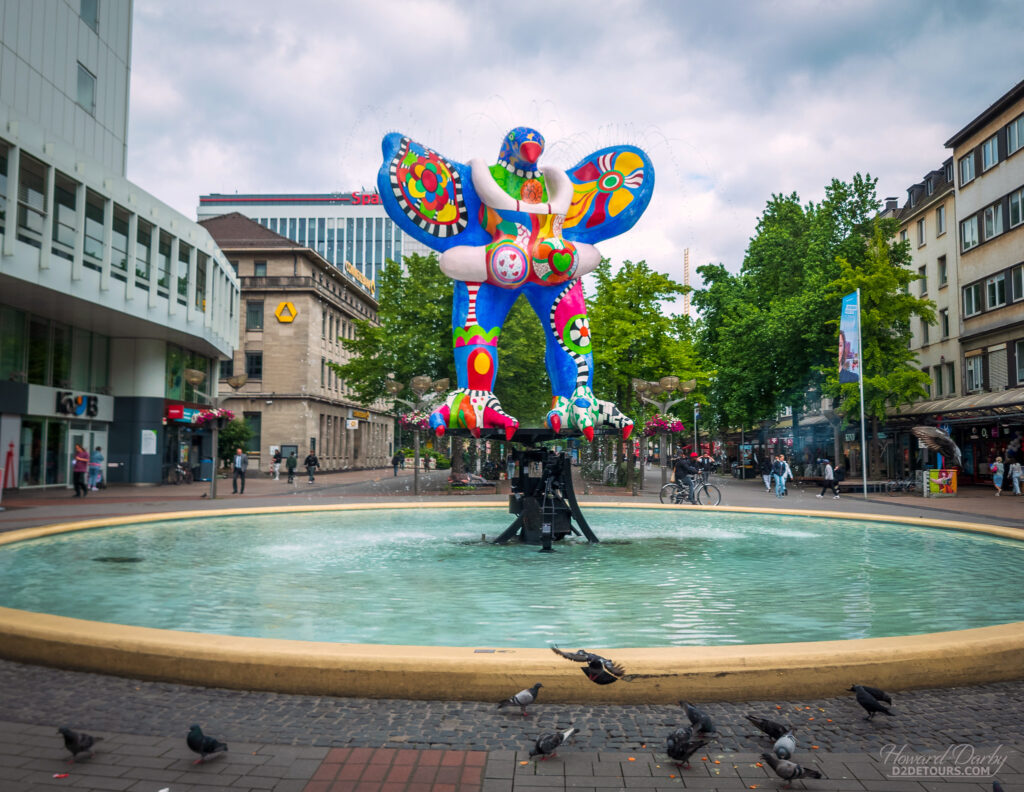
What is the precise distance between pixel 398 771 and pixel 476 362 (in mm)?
8091

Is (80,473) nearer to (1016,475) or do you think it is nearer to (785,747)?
(785,747)

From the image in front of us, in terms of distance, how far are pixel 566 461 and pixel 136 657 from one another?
25.9 feet

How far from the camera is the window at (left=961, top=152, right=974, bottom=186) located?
3981 cm

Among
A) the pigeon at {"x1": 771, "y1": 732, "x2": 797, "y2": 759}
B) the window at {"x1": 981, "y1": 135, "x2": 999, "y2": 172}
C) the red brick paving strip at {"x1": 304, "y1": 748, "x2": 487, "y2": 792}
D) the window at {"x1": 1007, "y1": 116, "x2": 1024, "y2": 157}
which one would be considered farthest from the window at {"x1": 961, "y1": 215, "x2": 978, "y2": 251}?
the red brick paving strip at {"x1": 304, "y1": 748, "x2": 487, "y2": 792}

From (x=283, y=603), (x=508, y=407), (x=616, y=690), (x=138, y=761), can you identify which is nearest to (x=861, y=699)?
(x=616, y=690)

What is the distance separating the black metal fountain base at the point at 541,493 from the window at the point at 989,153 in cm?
3529

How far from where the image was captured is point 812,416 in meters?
56.3

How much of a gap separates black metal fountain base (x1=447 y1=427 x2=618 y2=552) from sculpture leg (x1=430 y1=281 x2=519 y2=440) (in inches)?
20.1

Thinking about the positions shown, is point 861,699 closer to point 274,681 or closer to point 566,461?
point 274,681

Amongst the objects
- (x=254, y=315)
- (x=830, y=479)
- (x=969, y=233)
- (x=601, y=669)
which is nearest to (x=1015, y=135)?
(x=969, y=233)

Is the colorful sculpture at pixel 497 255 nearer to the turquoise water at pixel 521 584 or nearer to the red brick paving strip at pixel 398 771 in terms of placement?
the turquoise water at pixel 521 584

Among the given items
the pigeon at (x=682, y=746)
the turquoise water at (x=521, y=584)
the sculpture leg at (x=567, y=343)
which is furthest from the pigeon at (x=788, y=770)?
the sculpture leg at (x=567, y=343)

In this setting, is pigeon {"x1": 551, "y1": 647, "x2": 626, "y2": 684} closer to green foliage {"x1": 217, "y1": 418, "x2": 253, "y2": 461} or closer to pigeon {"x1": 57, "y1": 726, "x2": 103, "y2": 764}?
pigeon {"x1": 57, "y1": 726, "x2": 103, "y2": 764}

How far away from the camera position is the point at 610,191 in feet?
40.8
